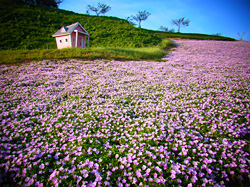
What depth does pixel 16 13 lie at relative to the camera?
33.0 m

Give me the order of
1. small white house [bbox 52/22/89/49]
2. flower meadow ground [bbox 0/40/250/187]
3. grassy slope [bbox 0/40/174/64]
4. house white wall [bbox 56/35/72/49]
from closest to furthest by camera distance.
→ flower meadow ground [bbox 0/40/250/187], grassy slope [bbox 0/40/174/64], small white house [bbox 52/22/89/49], house white wall [bbox 56/35/72/49]

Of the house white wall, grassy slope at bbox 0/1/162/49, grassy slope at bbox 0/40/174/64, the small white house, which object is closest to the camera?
grassy slope at bbox 0/40/174/64

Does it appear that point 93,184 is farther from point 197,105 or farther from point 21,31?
point 21,31

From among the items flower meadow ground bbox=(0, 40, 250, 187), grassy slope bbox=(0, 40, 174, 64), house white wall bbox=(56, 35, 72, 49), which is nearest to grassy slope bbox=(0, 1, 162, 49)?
house white wall bbox=(56, 35, 72, 49)

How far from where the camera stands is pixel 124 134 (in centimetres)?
497

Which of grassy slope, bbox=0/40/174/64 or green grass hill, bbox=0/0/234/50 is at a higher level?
green grass hill, bbox=0/0/234/50

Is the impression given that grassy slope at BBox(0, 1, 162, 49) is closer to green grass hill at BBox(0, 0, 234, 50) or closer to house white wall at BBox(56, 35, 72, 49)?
green grass hill at BBox(0, 0, 234, 50)

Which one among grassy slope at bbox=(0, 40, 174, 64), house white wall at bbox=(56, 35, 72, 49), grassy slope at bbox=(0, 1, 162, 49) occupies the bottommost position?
grassy slope at bbox=(0, 40, 174, 64)

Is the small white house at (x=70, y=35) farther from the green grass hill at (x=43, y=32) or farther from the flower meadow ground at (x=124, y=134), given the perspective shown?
the flower meadow ground at (x=124, y=134)

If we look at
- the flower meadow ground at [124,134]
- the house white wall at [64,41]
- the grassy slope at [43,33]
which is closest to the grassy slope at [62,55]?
the house white wall at [64,41]

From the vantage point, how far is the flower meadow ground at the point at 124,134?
3385 mm

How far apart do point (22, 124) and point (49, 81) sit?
5491 millimetres

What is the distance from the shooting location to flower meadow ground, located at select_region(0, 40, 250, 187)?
11.1 ft

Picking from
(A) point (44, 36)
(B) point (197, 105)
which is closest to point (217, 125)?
(B) point (197, 105)
